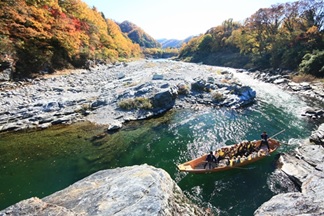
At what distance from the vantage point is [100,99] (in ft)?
91.5

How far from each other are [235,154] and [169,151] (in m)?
5.19

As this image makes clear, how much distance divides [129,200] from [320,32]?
2046 inches

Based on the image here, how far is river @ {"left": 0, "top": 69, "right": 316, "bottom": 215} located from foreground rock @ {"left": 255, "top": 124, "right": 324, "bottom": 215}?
3.19ft

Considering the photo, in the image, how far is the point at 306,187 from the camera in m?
11.8

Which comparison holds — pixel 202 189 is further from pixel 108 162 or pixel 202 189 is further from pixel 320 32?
pixel 320 32

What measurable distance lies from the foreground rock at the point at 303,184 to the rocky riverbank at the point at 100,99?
1312 cm

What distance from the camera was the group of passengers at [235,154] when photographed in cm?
1575

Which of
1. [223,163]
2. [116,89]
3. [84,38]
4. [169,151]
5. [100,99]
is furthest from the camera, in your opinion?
[84,38]

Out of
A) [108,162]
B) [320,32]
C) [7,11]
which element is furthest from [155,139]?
[320,32]

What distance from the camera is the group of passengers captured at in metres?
15.8

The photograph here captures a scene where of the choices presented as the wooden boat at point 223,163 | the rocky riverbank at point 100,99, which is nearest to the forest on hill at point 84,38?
the rocky riverbank at point 100,99

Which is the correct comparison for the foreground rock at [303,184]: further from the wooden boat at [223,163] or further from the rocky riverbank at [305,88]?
the rocky riverbank at [305,88]

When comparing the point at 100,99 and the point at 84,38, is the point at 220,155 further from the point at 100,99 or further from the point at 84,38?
the point at 84,38

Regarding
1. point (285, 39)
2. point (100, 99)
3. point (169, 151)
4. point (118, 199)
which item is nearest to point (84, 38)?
point (100, 99)
